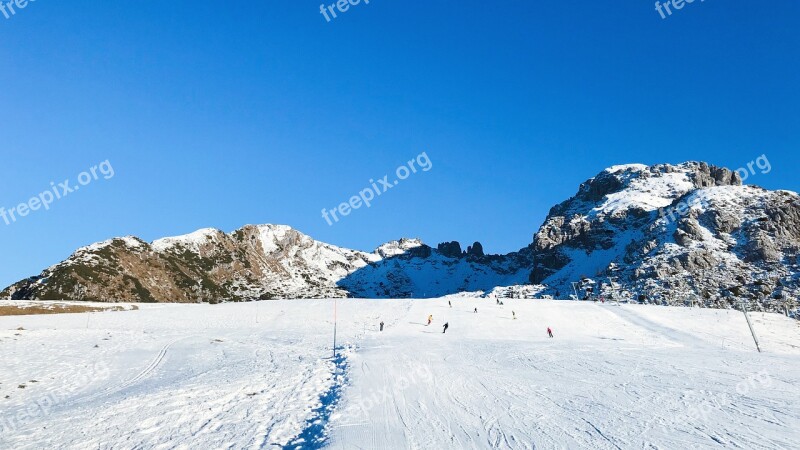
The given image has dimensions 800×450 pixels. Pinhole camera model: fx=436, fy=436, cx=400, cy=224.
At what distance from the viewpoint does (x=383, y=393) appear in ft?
55.1

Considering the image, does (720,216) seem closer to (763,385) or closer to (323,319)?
(323,319)

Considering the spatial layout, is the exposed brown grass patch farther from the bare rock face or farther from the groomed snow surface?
the bare rock face

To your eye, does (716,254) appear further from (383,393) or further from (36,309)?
(36,309)

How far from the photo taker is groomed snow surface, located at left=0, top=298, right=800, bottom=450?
1141 centimetres

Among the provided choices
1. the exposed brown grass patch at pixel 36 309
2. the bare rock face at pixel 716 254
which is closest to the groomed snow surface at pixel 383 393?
the exposed brown grass patch at pixel 36 309

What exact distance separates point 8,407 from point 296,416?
13594mm

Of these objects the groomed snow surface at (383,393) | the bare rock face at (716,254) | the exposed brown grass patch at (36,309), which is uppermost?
the bare rock face at (716,254)

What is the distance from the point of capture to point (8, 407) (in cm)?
1809

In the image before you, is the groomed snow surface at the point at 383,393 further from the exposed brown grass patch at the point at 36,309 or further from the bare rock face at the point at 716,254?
the bare rock face at the point at 716,254

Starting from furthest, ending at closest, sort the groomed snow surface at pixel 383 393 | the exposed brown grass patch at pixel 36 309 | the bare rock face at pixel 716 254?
the bare rock face at pixel 716 254 < the exposed brown grass patch at pixel 36 309 < the groomed snow surface at pixel 383 393

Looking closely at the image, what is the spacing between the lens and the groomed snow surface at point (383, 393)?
449 inches

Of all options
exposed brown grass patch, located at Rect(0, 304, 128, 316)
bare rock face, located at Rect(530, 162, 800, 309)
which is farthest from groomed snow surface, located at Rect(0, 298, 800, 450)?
bare rock face, located at Rect(530, 162, 800, 309)

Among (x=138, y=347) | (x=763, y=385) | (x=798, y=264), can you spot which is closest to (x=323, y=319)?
(x=138, y=347)

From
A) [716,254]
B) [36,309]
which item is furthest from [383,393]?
[716,254]
